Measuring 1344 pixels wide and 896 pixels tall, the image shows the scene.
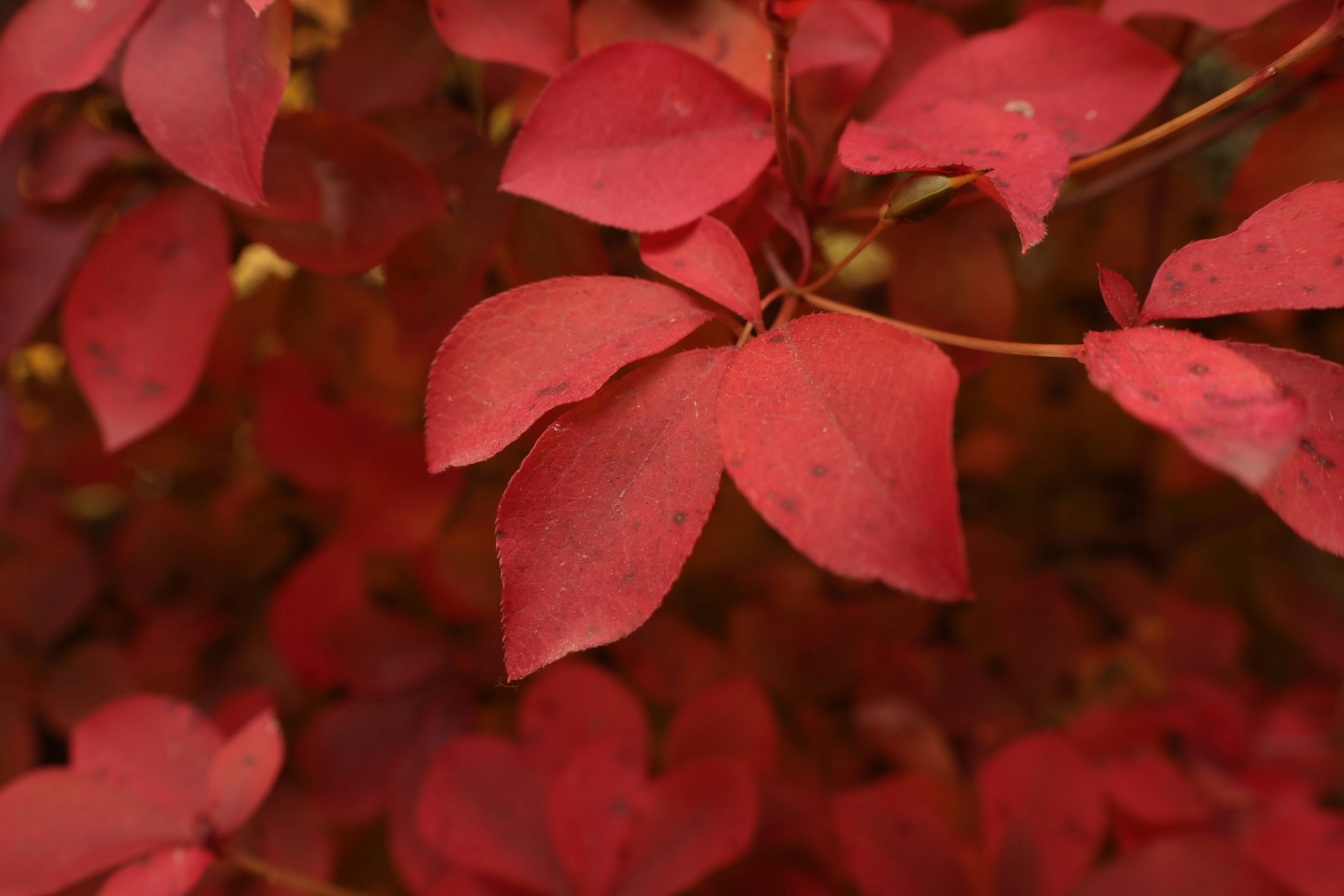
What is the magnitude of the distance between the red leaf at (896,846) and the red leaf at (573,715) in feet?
0.41

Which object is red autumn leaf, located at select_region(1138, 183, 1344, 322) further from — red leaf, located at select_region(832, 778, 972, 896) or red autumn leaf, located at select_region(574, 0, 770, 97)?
red leaf, located at select_region(832, 778, 972, 896)

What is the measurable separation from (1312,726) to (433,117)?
0.70 m

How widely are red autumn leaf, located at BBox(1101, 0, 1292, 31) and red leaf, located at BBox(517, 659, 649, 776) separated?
0.44m

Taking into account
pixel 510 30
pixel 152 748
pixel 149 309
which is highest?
pixel 510 30

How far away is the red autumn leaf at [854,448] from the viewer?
234 mm

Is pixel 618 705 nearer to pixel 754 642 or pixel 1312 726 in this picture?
pixel 754 642

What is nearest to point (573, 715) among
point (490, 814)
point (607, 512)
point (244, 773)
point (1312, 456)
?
point (490, 814)

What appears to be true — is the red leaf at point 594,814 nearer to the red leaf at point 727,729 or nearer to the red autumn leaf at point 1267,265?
the red leaf at point 727,729

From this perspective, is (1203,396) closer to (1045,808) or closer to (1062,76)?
(1062,76)

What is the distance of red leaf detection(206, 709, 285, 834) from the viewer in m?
0.40

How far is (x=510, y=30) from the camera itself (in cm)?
39

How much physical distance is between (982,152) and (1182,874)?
37 cm

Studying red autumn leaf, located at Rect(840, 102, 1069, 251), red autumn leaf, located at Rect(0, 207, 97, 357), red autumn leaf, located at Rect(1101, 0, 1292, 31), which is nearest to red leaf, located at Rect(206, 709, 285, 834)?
red autumn leaf, located at Rect(0, 207, 97, 357)

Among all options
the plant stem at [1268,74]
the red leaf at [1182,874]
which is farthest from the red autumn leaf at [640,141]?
the red leaf at [1182,874]
